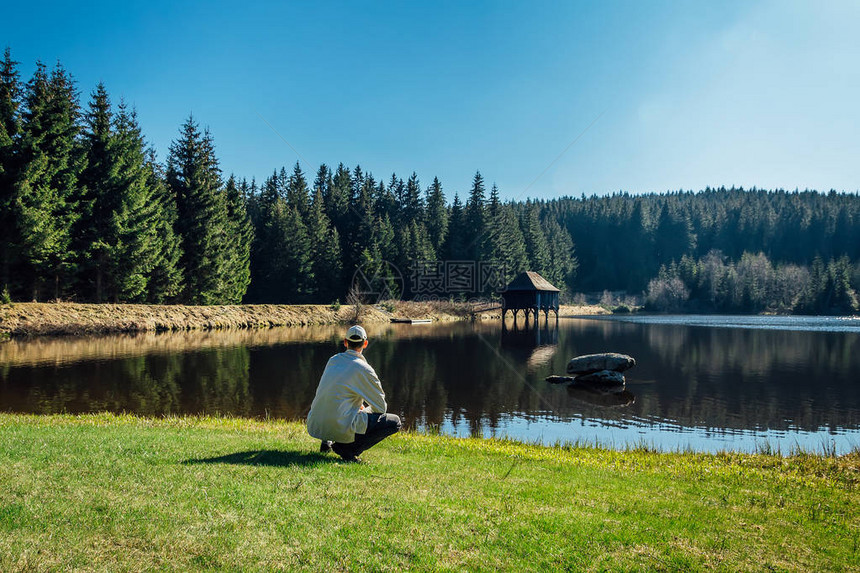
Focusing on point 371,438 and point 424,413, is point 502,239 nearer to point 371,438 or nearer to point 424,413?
point 424,413

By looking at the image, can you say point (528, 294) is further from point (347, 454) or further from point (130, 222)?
point (347, 454)

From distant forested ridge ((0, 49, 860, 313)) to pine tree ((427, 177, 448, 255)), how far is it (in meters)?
0.28

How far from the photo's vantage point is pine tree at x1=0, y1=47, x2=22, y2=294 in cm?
3083

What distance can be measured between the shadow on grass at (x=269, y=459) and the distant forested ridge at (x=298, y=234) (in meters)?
31.7

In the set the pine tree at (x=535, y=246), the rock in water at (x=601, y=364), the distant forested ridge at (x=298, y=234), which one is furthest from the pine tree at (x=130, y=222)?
the pine tree at (x=535, y=246)

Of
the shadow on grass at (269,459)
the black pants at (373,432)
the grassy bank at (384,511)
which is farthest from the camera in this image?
the black pants at (373,432)

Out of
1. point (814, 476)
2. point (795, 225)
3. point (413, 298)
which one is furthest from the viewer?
point (795, 225)

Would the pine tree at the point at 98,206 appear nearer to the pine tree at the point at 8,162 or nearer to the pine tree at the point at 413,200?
the pine tree at the point at 8,162

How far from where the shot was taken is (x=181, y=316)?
42.9m

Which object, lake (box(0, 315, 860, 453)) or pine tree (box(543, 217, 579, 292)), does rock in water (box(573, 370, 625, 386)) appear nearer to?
lake (box(0, 315, 860, 453))

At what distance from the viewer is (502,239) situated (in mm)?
85312

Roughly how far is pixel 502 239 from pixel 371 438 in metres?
79.5

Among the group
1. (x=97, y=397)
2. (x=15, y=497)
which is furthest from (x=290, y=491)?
(x=97, y=397)

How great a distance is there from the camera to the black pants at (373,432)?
737 centimetres
